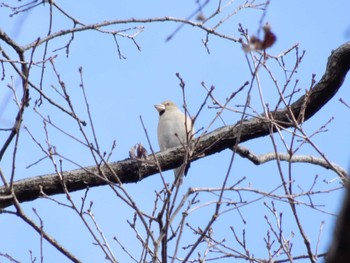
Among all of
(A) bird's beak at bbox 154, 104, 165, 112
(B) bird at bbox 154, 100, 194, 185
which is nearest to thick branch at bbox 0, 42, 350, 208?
(B) bird at bbox 154, 100, 194, 185

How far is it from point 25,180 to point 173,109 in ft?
13.5

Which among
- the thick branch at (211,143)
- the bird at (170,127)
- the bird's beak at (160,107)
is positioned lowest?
the thick branch at (211,143)

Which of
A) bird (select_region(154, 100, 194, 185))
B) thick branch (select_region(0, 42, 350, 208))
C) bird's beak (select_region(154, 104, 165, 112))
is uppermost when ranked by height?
bird's beak (select_region(154, 104, 165, 112))

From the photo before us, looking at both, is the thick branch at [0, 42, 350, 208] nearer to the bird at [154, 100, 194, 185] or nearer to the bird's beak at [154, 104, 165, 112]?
the bird at [154, 100, 194, 185]

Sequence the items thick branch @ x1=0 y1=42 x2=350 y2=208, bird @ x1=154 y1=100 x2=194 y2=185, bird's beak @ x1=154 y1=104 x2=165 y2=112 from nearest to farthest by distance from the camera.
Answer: thick branch @ x1=0 y1=42 x2=350 y2=208, bird @ x1=154 y1=100 x2=194 y2=185, bird's beak @ x1=154 y1=104 x2=165 y2=112

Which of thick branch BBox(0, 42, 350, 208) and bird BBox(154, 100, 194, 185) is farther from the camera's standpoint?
bird BBox(154, 100, 194, 185)

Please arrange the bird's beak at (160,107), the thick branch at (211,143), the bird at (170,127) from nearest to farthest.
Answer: the thick branch at (211,143) → the bird at (170,127) → the bird's beak at (160,107)

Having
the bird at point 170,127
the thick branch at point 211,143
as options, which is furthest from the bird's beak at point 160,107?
the thick branch at point 211,143

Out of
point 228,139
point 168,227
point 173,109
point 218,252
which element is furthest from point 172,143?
point 168,227

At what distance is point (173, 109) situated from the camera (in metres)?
8.25

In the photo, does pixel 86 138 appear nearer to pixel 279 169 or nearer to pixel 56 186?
pixel 279 169

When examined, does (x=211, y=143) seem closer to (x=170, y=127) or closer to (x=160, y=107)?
(x=170, y=127)

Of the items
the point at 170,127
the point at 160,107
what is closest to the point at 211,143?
the point at 170,127

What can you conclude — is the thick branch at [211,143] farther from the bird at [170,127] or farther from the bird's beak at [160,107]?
the bird's beak at [160,107]
